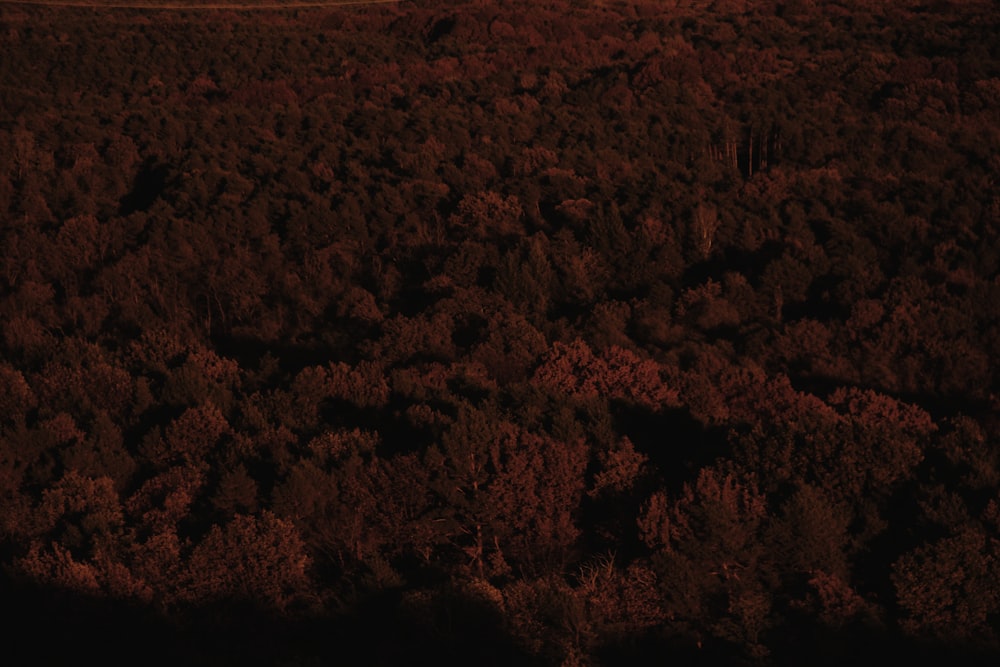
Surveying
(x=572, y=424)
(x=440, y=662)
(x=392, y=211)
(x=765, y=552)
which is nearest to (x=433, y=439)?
(x=572, y=424)

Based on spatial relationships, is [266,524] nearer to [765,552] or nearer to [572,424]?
[572,424]

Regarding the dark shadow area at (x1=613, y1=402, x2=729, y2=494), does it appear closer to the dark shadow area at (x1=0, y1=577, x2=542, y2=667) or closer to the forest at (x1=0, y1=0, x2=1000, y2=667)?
the forest at (x1=0, y1=0, x2=1000, y2=667)

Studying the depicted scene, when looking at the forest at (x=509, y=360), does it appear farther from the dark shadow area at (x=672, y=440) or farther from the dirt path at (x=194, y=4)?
the dirt path at (x=194, y=4)

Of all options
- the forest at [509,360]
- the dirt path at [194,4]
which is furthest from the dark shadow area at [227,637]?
the dirt path at [194,4]

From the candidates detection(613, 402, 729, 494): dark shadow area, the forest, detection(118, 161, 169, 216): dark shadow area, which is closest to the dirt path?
the forest

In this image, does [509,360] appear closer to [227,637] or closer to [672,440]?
[672,440]

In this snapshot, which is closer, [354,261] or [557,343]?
[557,343]
